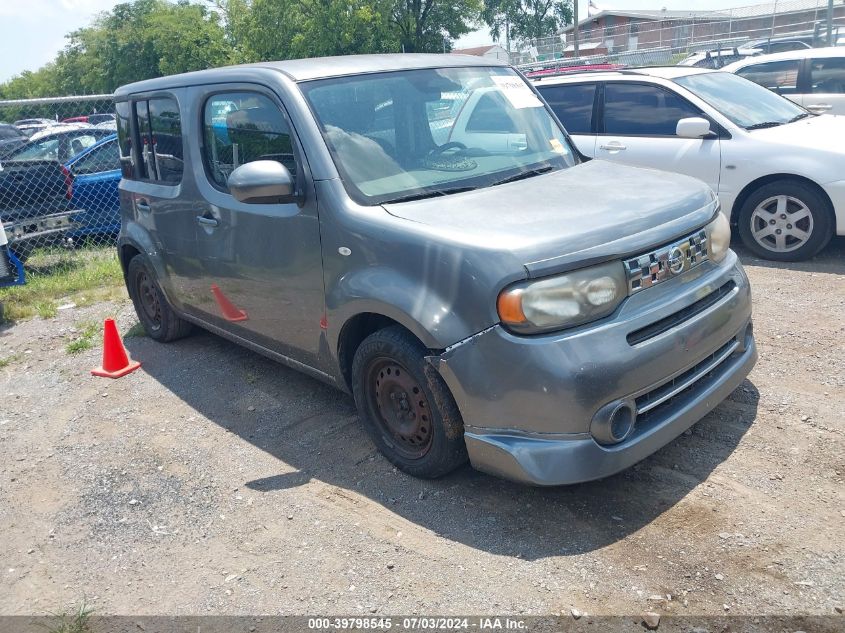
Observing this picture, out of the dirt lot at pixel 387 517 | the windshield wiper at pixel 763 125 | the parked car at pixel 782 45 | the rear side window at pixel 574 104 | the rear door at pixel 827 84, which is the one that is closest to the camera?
the dirt lot at pixel 387 517

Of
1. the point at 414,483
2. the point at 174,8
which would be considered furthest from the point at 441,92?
the point at 174,8

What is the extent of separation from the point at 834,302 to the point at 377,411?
3.73 metres

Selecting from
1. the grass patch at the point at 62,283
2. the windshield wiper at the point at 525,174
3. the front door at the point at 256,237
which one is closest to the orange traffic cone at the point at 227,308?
the front door at the point at 256,237

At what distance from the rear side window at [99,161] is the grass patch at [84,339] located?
425 cm

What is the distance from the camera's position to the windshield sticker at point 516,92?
4.58 m

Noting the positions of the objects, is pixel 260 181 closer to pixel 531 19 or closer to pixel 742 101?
pixel 742 101

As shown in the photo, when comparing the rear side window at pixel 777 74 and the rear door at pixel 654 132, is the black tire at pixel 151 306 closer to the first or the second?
the rear door at pixel 654 132

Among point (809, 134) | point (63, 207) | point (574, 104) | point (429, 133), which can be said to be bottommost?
point (63, 207)

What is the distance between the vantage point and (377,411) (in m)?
3.85

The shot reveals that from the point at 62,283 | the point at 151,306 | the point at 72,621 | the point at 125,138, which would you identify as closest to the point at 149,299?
the point at 151,306

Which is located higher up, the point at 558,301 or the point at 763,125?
the point at 763,125

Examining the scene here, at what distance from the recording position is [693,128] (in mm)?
6777

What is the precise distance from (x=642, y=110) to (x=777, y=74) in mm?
3714

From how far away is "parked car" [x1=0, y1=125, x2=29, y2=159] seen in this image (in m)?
12.5
